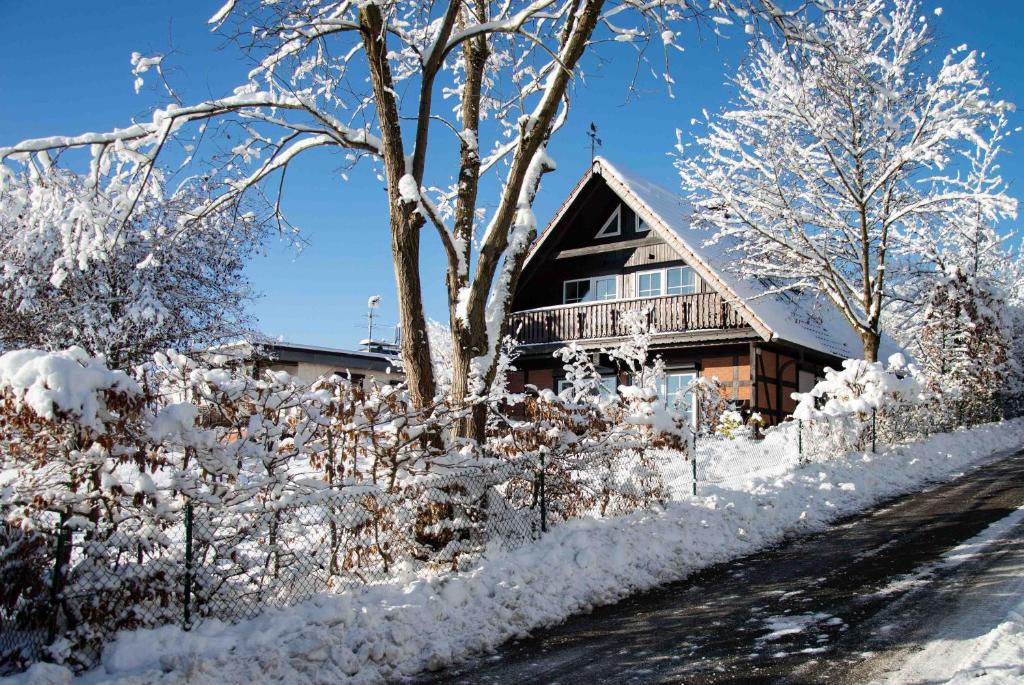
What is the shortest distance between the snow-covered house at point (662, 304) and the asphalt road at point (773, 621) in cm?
1156

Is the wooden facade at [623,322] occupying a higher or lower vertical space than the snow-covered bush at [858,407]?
higher

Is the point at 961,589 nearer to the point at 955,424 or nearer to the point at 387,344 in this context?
the point at 955,424

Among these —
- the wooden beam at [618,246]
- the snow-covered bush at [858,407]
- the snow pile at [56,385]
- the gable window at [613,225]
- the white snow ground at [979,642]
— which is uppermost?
the gable window at [613,225]

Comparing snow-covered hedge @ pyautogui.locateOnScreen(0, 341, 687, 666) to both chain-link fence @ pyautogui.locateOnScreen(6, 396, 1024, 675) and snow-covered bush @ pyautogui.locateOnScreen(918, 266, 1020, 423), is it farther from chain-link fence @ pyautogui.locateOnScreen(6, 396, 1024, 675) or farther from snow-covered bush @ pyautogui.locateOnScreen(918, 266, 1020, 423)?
snow-covered bush @ pyautogui.locateOnScreen(918, 266, 1020, 423)

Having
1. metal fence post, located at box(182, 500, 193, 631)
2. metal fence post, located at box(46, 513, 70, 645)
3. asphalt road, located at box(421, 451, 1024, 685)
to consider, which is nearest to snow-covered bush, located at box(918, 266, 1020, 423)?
asphalt road, located at box(421, 451, 1024, 685)

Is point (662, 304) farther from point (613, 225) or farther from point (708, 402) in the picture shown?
point (613, 225)

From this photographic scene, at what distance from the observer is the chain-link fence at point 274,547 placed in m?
5.21

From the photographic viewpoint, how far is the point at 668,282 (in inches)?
918

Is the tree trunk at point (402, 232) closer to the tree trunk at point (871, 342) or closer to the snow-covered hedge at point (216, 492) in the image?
the snow-covered hedge at point (216, 492)

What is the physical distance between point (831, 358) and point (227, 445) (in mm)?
22544

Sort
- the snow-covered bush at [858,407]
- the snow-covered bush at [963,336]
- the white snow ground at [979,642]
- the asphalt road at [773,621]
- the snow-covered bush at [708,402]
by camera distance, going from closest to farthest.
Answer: the white snow ground at [979,642], the asphalt road at [773,621], the snow-covered bush at [858,407], the snow-covered bush at [708,402], the snow-covered bush at [963,336]

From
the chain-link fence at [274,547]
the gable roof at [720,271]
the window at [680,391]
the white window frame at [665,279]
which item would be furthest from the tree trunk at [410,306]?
the white window frame at [665,279]

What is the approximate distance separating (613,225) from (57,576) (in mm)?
20922

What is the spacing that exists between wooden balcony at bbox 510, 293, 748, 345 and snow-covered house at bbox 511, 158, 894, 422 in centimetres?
3
